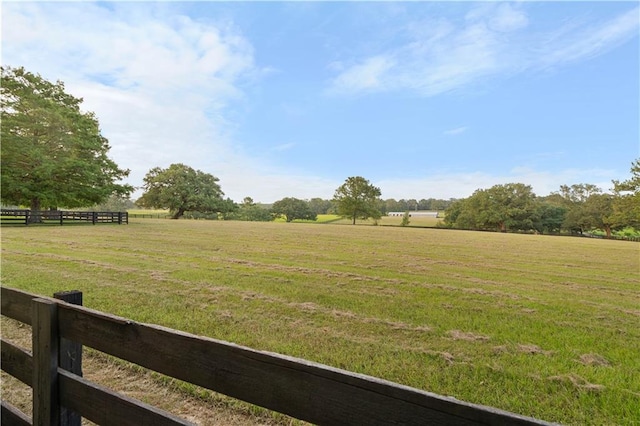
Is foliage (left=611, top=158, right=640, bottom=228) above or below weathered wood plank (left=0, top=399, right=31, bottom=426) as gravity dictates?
above

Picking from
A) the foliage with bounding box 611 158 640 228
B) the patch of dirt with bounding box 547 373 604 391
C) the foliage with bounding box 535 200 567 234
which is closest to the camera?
the patch of dirt with bounding box 547 373 604 391

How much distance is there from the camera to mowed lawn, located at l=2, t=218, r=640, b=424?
3289 millimetres

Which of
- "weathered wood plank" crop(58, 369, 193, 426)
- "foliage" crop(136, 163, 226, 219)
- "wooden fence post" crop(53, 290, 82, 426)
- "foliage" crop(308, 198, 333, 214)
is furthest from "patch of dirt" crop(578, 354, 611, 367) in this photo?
"foliage" crop(308, 198, 333, 214)

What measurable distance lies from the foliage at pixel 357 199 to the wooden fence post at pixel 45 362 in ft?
204

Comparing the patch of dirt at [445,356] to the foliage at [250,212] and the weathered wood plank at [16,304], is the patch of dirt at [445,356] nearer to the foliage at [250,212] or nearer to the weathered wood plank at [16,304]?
the weathered wood plank at [16,304]

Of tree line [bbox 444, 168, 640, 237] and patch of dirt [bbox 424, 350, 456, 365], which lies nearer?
patch of dirt [bbox 424, 350, 456, 365]

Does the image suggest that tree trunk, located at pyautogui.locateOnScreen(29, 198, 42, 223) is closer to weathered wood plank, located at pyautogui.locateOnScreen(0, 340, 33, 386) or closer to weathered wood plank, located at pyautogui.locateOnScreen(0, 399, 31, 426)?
weathered wood plank, located at pyautogui.locateOnScreen(0, 340, 33, 386)

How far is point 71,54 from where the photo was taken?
1210 centimetres

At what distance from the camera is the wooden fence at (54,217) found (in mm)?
23031

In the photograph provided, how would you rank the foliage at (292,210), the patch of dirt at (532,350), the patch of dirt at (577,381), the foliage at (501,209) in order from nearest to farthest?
the patch of dirt at (577,381) < the patch of dirt at (532,350) < the foliage at (501,209) < the foliage at (292,210)

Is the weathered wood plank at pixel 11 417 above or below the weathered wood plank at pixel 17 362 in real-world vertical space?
below

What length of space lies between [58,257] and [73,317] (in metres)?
10.4

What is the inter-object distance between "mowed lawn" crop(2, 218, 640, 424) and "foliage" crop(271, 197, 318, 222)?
6347cm

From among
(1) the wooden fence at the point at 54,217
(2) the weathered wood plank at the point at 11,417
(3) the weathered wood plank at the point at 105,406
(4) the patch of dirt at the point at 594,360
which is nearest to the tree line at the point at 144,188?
(1) the wooden fence at the point at 54,217
